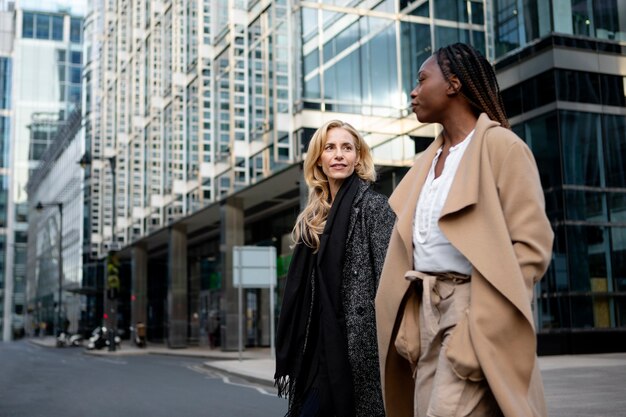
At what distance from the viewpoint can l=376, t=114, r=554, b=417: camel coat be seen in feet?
7.84

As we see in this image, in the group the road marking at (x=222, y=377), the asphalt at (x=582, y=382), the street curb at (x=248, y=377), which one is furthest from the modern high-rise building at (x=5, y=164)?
the asphalt at (x=582, y=382)

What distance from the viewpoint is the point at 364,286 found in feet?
12.6

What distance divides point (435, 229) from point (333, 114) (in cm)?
2211

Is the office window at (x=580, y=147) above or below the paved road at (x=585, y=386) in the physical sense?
above

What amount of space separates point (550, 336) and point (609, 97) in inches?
234

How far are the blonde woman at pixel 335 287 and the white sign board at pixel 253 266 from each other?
17.5m

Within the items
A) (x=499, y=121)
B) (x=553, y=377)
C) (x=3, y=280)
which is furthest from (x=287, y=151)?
(x=3, y=280)

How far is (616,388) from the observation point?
35.0 ft

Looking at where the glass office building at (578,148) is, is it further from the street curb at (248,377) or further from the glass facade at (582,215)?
the street curb at (248,377)

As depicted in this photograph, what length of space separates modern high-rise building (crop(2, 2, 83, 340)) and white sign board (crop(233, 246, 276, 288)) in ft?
300

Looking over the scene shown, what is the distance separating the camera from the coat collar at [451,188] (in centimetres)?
259

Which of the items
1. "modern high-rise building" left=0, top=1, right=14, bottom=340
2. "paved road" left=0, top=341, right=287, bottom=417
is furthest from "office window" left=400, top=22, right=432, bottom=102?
"modern high-rise building" left=0, top=1, right=14, bottom=340

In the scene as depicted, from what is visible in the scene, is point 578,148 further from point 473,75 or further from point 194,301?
point 194,301

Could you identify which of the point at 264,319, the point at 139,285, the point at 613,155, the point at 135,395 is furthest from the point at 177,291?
the point at 135,395
